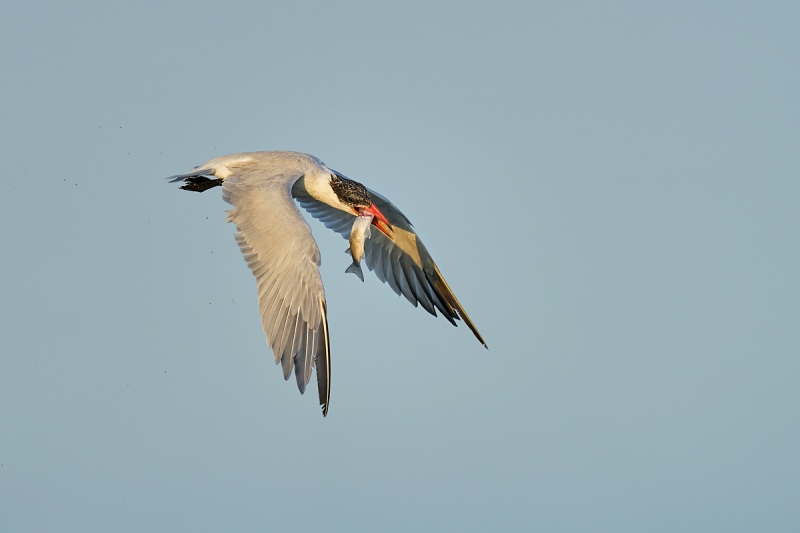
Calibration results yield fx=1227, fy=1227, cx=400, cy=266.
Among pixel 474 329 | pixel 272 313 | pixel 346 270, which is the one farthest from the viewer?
pixel 474 329

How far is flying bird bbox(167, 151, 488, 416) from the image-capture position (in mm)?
15594

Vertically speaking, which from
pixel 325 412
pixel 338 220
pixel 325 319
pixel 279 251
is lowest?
pixel 325 412

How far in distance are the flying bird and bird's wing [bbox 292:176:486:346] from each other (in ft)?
0.05

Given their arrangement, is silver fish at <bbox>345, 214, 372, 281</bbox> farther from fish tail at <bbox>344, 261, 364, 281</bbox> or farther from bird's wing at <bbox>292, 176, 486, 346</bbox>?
bird's wing at <bbox>292, 176, 486, 346</bbox>

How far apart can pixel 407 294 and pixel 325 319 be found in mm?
4789

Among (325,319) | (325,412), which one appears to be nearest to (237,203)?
(325,319)

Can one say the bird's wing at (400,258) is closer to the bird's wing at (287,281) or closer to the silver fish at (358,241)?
the silver fish at (358,241)

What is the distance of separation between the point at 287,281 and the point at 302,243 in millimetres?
529

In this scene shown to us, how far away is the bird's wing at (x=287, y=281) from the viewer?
607 inches

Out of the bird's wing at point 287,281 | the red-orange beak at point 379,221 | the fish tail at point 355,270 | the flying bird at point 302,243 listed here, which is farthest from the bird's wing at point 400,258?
the bird's wing at point 287,281

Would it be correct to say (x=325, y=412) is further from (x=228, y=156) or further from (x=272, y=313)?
(x=228, y=156)

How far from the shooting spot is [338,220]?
20.5 m

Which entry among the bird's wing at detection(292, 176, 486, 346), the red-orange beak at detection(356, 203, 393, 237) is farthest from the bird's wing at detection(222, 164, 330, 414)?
the bird's wing at detection(292, 176, 486, 346)

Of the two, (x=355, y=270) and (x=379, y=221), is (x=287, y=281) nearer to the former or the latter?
(x=355, y=270)
